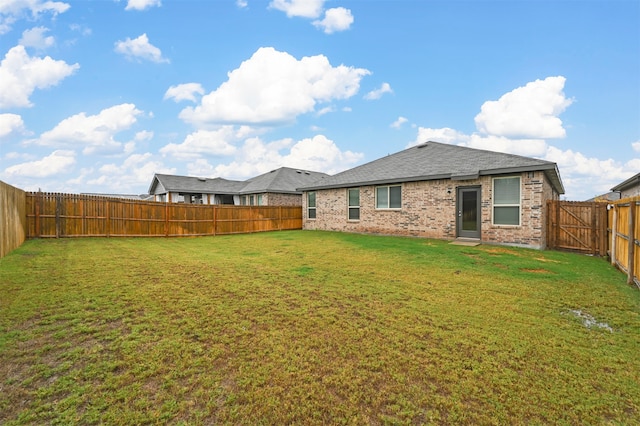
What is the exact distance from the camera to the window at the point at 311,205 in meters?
19.1

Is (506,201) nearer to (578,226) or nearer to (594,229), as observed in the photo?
(578,226)

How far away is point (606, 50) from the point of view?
1117 cm

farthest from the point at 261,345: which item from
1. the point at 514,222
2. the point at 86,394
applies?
the point at 514,222

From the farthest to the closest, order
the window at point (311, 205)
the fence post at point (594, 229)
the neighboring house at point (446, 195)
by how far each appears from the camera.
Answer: the window at point (311, 205), the neighboring house at point (446, 195), the fence post at point (594, 229)

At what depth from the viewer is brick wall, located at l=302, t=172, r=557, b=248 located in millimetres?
10281

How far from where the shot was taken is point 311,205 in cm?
1931

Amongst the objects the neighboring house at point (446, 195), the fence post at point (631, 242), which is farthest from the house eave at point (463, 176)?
the fence post at point (631, 242)

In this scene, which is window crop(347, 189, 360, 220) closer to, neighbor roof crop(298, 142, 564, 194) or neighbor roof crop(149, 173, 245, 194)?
neighbor roof crop(298, 142, 564, 194)

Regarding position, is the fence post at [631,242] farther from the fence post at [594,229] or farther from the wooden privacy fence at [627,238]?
the fence post at [594,229]

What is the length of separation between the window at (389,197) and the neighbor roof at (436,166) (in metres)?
0.45

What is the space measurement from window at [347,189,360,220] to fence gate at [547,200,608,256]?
8.37 metres

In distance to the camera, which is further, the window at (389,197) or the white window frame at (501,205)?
the window at (389,197)

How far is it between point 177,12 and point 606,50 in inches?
669

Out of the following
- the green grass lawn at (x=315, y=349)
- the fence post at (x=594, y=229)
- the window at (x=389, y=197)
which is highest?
the window at (x=389, y=197)
